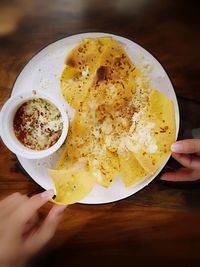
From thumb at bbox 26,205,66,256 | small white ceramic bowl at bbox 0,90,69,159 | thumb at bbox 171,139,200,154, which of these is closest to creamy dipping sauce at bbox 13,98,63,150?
small white ceramic bowl at bbox 0,90,69,159

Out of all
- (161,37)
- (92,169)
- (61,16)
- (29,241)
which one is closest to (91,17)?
(61,16)

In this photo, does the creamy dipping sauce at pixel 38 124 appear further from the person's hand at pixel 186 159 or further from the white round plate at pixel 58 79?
the person's hand at pixel 186 159

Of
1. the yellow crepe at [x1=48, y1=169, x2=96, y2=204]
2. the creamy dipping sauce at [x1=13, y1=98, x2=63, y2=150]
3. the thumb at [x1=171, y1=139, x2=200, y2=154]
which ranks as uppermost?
the creamy dipping sauce at [x1=13, y1=98, x2=63, y2=150]

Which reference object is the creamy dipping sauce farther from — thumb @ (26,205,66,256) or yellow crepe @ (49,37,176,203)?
thumb @ (26,205,66,256)

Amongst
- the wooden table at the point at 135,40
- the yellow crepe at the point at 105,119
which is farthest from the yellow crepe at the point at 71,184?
the wooden table at the point at 135,40

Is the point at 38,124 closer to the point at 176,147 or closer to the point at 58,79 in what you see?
the point at 58,79

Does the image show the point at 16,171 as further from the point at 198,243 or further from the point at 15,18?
the point at 198,243
